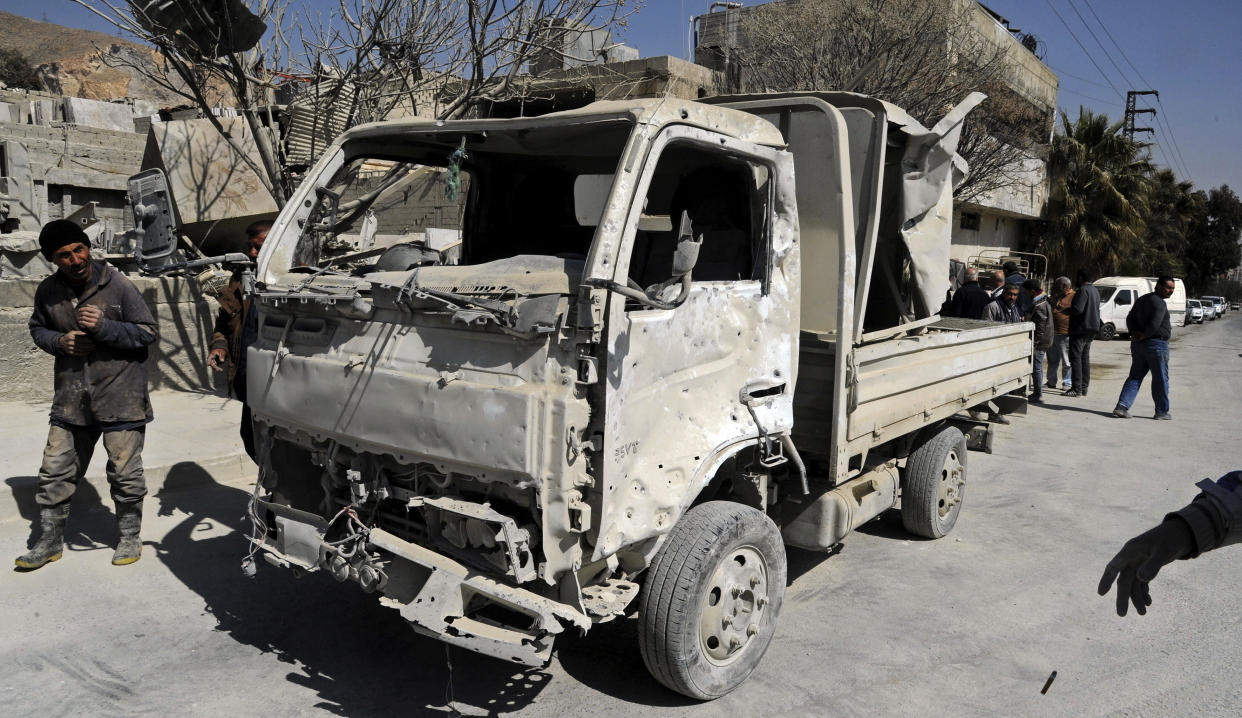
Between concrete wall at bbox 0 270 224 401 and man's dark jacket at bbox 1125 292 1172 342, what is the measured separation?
435 inches

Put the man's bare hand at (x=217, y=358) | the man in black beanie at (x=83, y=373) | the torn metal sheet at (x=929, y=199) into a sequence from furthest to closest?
the torn metal sheet at (x=929, y=199)
the man's bare hand at (x=217, y=358)
the man in black beanie at (x=83, y=373)

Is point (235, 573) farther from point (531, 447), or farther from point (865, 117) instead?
point (865, 117)

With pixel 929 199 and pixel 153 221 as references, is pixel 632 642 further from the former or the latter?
pixel 929 199

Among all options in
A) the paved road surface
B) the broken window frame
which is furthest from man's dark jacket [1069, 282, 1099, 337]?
the broken window frame

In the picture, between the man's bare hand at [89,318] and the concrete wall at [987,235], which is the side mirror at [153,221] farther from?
the concrete wall at [987,235]

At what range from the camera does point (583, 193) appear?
4605mm

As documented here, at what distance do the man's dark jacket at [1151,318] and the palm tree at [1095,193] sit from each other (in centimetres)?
2015

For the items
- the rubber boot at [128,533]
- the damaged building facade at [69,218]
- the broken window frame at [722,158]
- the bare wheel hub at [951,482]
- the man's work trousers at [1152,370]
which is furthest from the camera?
the man's work trousers at [1152,370]

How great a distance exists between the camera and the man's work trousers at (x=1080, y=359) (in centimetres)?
1260

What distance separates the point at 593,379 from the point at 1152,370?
10481mm

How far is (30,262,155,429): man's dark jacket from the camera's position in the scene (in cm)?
457

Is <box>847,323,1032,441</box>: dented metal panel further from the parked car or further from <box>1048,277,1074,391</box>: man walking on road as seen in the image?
the parked car

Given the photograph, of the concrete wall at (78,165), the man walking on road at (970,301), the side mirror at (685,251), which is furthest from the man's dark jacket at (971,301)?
the concrete wall at (78,165)

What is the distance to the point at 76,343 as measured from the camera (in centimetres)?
449
